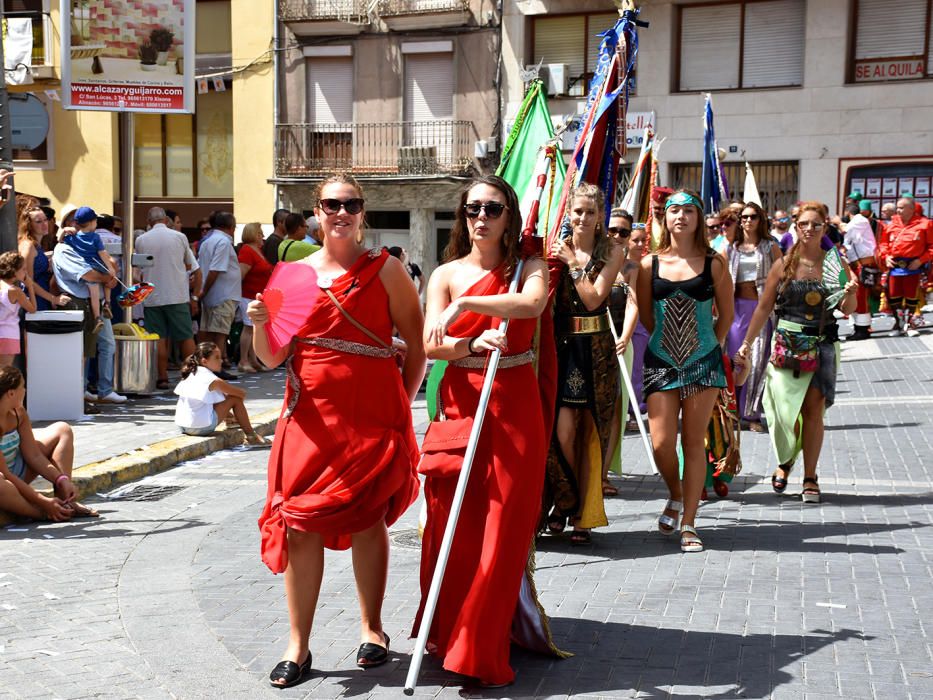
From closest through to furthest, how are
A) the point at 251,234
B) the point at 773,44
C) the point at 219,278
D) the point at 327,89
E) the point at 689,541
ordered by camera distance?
the point at 689,541 → the point at 219,278 → the point at 251,234 → the point at 773,44 → the point at 327,89

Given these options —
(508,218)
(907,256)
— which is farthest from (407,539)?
(907,256)

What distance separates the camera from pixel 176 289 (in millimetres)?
13023

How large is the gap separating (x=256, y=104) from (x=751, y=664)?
27.5 m

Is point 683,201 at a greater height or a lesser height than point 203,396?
greater

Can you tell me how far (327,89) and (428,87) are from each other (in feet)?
9.08

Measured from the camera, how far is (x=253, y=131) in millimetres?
30281

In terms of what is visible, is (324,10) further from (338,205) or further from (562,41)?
(338,205)

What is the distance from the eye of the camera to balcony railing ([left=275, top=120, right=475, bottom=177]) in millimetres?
29062

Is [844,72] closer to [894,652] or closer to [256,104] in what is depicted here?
[256,104]

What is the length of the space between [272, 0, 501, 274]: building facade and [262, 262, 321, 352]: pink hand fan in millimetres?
24354

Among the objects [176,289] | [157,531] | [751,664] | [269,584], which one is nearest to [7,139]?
[176,289]

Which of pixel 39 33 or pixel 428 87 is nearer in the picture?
pixel 39 33

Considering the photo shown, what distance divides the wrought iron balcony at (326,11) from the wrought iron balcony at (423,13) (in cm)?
59

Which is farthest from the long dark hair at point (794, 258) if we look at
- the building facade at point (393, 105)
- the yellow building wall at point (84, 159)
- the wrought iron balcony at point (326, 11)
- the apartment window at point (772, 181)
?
the yellow building wall at point (84, 159)
